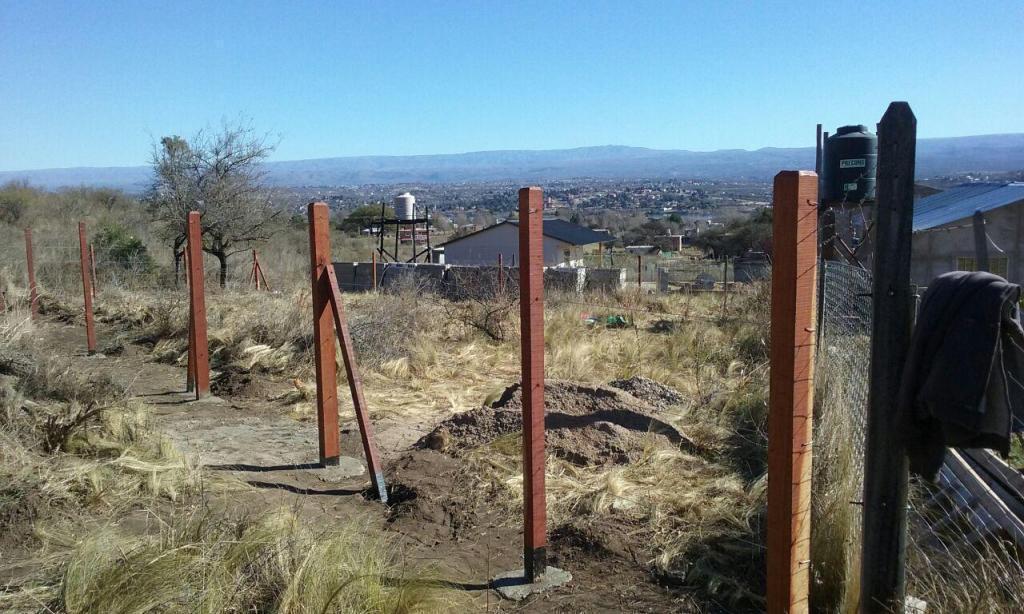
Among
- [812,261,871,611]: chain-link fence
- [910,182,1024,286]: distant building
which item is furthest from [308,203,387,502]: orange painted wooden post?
[910,182,1024,286]: distant building

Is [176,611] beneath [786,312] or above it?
beneath

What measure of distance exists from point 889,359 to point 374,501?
13.3 feet

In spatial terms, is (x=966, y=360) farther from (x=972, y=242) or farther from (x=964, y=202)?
(x=972, y=242)

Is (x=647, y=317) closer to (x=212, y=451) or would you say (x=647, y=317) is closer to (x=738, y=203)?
(x=212, y=451)

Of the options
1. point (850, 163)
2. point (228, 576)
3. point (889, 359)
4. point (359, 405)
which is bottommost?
point (228, 576)

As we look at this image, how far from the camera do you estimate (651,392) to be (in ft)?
27.9

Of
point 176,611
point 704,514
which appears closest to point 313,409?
point 704,514

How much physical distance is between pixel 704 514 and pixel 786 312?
8.43 ft

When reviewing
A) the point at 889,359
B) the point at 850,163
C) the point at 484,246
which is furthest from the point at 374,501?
the point at 484,246

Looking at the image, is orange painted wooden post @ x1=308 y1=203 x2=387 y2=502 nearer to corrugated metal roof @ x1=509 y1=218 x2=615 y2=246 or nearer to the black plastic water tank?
the black plastic water tank

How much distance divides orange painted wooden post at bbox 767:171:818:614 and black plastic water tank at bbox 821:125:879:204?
20.1ft

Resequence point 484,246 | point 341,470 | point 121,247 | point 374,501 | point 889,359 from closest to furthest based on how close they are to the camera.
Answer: point 889,359 < point 374,501 < point 341,470 < point 121,247 < point 484,246

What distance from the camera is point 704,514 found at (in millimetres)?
5066

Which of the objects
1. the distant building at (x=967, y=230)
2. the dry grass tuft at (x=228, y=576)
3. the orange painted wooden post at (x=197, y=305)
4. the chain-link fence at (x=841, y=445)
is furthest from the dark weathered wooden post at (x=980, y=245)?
the distant building at (x=967, y=230)
